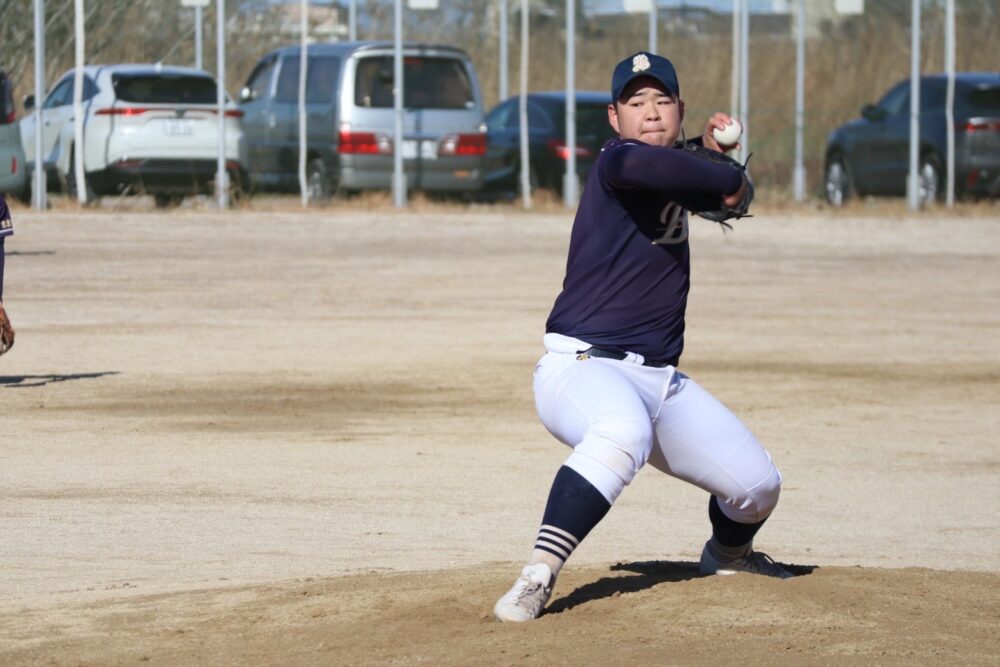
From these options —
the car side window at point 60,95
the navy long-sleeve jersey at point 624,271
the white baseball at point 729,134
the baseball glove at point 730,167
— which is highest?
the car side window at point 60,95

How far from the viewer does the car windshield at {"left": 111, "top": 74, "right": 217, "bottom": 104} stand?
991 inches

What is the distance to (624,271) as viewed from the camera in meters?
5.99

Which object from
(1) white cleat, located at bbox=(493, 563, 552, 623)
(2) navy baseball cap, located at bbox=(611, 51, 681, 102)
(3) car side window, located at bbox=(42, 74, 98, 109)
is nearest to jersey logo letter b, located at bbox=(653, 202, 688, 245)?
(2) navy baseball cap, located at bbox=(611, 51, 681, 102)

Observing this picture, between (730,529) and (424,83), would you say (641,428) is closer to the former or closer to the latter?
(730,529)

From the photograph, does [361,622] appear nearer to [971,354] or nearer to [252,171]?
[971,354]

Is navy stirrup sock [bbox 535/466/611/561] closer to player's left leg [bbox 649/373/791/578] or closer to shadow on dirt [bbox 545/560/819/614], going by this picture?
shadow on dirt [bbox 545/560/819/614]

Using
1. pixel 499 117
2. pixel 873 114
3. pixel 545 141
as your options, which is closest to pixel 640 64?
A: pixel 545 141

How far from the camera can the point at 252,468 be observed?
31.4 ft

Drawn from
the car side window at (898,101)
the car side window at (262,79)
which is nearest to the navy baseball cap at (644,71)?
the car side window at (262,79)

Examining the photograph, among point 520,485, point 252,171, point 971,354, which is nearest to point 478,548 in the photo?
point 520,485

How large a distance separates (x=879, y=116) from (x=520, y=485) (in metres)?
20.0

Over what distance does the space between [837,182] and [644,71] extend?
2398cm

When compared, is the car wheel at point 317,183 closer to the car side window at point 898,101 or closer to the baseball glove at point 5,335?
the car side window at point 898,101

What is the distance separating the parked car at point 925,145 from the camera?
27.2 m
